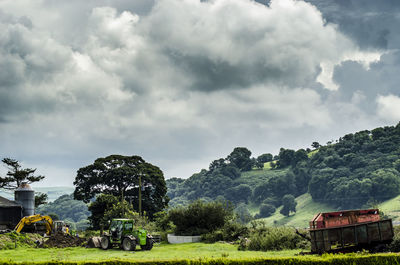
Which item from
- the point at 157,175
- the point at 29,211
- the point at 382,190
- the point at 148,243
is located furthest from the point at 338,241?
the point at 382,190

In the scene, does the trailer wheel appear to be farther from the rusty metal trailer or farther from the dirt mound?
the dirt mound

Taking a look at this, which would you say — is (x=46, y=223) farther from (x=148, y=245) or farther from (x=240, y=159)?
(x=240, y=159)

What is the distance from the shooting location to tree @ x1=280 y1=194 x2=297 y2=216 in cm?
13412

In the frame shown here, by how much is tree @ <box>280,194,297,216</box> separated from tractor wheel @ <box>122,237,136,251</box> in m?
114

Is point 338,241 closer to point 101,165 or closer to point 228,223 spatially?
point 228,223

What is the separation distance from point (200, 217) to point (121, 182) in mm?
34060

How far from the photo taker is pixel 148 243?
2622cm

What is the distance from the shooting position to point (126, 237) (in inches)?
1023

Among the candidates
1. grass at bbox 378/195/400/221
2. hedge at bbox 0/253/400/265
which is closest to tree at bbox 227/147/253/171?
grass at bbox 378/195/400/221

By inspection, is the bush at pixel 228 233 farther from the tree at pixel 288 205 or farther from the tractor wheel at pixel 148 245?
the tree at pixel 288 205

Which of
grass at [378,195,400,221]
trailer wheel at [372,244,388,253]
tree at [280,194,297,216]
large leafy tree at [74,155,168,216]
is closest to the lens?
trailer wheel at [372,244,388,253]

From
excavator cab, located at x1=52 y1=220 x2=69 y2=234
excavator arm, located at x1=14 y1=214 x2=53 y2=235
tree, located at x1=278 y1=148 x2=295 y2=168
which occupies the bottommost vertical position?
excavator cab, located at x1=52 y1=220 x2=69 y2=234

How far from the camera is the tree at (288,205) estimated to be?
440 feet

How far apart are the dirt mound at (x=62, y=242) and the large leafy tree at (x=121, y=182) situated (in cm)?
3007
